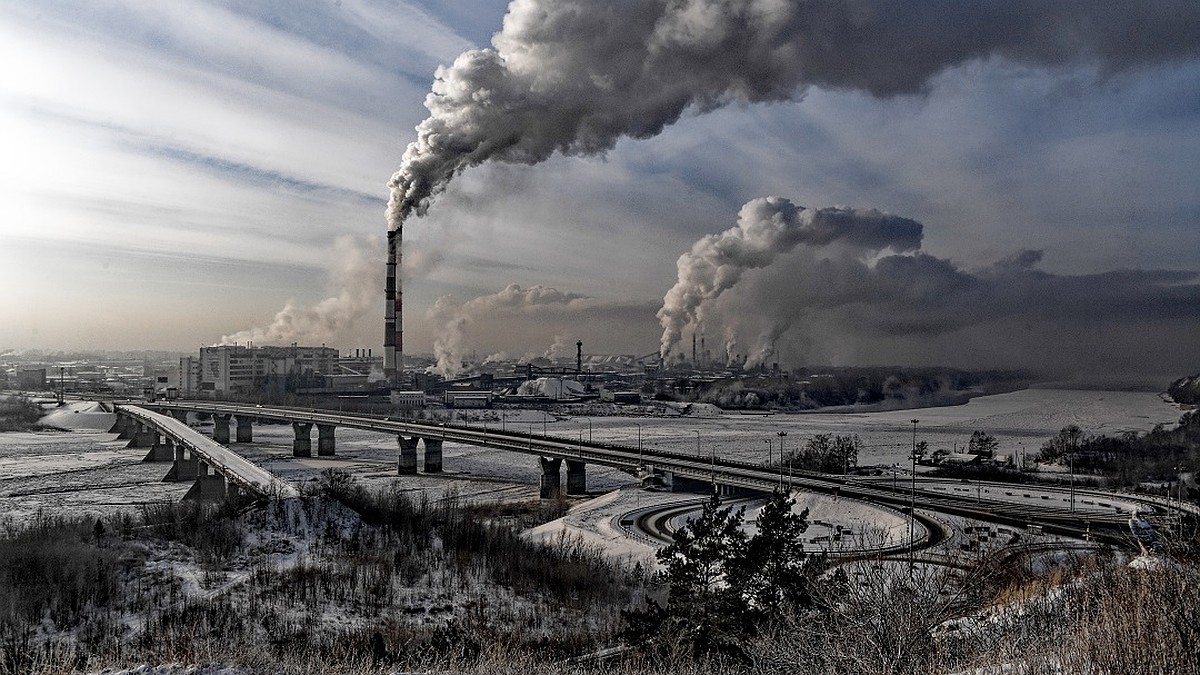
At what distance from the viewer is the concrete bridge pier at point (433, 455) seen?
148ft

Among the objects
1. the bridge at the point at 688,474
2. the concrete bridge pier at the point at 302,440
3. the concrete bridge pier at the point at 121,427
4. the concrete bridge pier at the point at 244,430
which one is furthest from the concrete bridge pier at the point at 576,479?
the concrete bridge pier at the point at 121,427

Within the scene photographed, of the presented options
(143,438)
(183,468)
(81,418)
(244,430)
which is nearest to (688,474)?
(183,468)

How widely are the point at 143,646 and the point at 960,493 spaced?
2989cm

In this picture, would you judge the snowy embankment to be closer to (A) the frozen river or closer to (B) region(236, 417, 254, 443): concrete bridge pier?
(A) the frozen river

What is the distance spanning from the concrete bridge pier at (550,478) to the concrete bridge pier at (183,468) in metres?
16.2

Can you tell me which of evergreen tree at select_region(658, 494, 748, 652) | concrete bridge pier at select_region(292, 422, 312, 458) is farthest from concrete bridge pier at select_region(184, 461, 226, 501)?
evergreen tree at select_region(658, 494, 748, 652)

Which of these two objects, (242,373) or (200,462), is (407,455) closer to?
(200,462)

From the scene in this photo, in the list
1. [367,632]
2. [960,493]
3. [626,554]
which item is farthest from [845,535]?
[367,632]

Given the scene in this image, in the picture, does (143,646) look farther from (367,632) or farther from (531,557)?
(531,557)

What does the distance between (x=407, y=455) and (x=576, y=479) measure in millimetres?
12701

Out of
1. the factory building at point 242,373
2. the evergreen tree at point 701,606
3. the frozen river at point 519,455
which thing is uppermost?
the factory building at point 242,373

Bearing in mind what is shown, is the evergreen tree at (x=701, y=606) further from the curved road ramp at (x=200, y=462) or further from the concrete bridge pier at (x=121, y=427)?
the concrete bridge pier at (x=121, y=427)

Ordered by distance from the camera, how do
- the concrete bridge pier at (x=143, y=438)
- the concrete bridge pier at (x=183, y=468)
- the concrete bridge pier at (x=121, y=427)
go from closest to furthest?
the concrete bridge pier at (x=183, y=468), the concrete bridge pier at (x=143, y=438), the concrete bridge pier at (x=121, y=427)

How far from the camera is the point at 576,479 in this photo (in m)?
37.5
